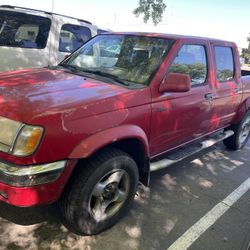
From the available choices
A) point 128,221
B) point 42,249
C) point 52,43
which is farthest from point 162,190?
point 52,43

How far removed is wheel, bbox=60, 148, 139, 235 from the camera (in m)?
3.03

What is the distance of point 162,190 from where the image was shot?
14.6 feet

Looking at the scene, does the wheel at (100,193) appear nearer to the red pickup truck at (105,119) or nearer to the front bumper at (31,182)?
the red pickup truck at (105,119)

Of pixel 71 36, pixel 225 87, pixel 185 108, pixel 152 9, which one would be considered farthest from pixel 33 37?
pixel 152 9

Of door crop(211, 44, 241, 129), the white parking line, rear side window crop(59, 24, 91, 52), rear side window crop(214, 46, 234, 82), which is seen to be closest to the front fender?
the white parking line

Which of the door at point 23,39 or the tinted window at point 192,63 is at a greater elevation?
the tinted window at point 192,63

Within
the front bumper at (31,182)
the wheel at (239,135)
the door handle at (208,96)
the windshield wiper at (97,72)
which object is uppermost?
the windshield wiper at (97,72)

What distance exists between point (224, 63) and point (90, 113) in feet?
9.66

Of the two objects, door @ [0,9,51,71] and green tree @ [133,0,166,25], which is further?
green tree @ [133,0,166,25]

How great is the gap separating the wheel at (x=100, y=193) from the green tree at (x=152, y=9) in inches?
915

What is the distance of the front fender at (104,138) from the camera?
287 cm

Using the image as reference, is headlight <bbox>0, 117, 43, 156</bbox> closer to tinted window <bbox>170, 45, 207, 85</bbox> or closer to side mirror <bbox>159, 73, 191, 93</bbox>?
side mirror <bbox>159, 73, 191, 93</bbox>

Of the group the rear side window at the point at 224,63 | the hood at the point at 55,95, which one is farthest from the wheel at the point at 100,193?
the rear side window at the point at 224,63

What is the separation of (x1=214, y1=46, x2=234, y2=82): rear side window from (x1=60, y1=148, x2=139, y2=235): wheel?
89.3 inches
